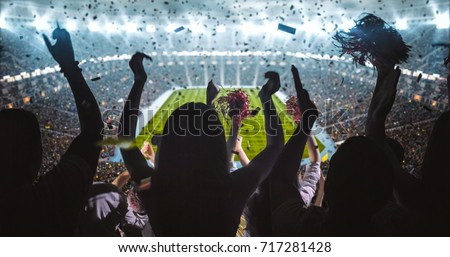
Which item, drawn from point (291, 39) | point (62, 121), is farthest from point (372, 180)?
point (291, 39)

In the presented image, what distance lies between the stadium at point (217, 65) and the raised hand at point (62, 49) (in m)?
1.27

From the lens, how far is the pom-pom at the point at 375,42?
1.70 meters

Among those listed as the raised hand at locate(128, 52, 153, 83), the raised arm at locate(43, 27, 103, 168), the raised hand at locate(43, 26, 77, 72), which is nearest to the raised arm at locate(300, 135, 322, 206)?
the raised hand at locate(128, 52, 153, 83)

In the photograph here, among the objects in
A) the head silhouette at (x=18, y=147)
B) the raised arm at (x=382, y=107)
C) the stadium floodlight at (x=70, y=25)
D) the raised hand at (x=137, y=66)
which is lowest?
the head silhouette at (x=18, y=147)

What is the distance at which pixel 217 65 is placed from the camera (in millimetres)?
28828

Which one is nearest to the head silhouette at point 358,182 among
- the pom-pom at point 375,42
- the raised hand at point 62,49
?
the pom-pom at point 375,42

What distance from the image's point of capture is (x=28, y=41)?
54.9 feet

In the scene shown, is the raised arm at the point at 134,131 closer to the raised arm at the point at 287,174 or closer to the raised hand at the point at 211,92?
the raised hand at the point at 211,92

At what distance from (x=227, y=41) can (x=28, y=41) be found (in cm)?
1411

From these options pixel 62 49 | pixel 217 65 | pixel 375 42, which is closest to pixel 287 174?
pixel 375 42

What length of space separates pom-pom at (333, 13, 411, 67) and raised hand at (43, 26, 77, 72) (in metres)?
1.27

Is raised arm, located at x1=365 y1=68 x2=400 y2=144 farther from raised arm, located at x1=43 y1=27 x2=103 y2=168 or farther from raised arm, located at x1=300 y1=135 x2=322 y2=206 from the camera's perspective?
raised arm, located at x1=43 y1=27 x2=103 y2=168

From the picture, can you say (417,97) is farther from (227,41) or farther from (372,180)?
(227,41)

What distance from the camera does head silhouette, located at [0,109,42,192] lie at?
136 cm
